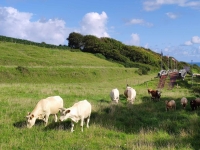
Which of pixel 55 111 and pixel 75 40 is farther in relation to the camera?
pixel 75 40

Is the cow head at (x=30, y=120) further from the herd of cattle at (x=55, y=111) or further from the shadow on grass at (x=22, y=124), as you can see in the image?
the shadow on grass at (x=22, y=124)

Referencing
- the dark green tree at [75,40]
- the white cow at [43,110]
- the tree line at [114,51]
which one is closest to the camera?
the white cow at [43,110]

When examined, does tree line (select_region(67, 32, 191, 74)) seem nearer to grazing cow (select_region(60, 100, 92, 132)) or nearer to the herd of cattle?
the herd of cattle

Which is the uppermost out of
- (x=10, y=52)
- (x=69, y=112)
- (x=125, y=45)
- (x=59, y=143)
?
(x=125, y=45)

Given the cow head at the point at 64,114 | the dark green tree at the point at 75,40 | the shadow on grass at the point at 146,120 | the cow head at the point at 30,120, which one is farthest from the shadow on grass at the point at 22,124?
the dark green tree at the point at 75,40

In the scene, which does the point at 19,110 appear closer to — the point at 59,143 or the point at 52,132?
the point at 52,132

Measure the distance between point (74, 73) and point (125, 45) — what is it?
2346 inches

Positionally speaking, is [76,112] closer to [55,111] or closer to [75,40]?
[55,111]

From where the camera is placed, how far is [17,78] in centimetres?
4194

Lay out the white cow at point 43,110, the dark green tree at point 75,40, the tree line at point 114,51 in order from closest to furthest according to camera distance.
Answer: the white cow at point 43,110, the tree line at point 114,51, the dark green tree at point 75,40

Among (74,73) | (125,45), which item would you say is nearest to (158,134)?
(74,73)

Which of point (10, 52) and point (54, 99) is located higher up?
point (10, 52)

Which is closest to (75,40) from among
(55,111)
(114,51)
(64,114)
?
(114,51)

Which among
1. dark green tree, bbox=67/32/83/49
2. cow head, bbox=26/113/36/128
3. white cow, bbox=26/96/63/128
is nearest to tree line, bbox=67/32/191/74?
dark green tree, bbox=67/32/83/49
